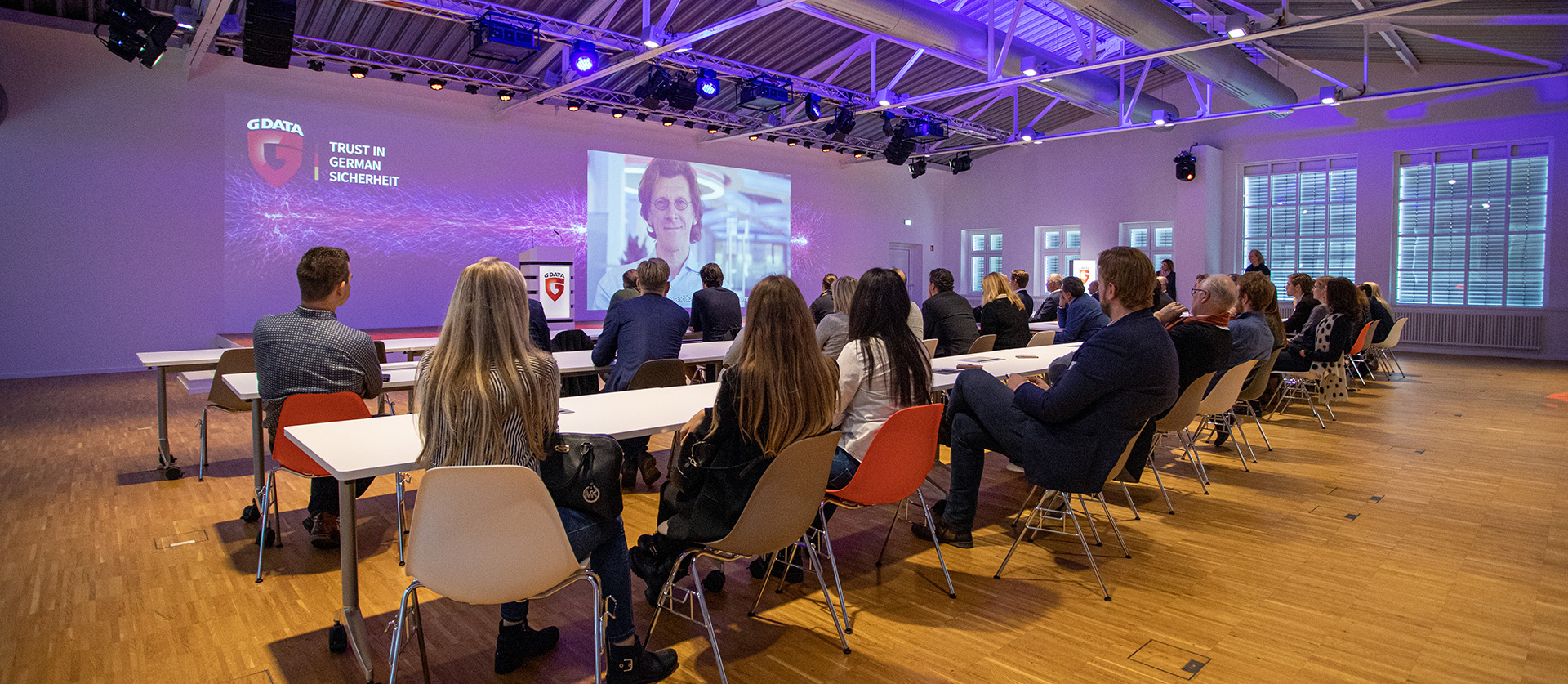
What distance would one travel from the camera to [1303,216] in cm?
1329

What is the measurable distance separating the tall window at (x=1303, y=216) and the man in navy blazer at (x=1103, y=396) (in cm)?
1223

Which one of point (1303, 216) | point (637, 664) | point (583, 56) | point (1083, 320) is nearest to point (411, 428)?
point (637, 664)

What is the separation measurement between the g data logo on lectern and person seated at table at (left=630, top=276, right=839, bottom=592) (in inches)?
368

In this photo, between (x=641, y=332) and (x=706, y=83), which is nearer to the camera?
(x=641, y=332)

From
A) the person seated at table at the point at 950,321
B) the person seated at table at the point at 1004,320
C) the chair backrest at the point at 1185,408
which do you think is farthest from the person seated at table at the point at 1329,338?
the chair backrest at the point at 1185,408

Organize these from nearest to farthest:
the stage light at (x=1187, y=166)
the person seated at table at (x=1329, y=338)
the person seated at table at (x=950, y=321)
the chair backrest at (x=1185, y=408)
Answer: the chair backrest at (x=1185, y=408) → the person seated at table at (x=950, y=321) → the person seated at table at (x=1329, y=338) → the stage light at (x=1187, y=166)

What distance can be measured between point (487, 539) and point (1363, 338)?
27.7ft

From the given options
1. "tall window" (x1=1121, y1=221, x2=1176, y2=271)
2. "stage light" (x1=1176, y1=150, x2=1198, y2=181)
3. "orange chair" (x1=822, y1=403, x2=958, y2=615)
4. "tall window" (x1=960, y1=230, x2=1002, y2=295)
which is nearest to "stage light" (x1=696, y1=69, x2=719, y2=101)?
"orange chair" (x1=822, y1=403, x2=958, y2=615)

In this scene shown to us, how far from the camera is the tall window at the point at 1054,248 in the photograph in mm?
15711

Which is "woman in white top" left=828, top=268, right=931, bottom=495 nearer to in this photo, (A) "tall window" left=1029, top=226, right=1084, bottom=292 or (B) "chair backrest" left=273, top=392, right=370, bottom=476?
(B) "chair backrest" left=273, top=392, right=370, bottom=476

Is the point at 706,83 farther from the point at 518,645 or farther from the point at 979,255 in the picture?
the point at 979,255

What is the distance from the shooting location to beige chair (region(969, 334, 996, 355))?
232 inches

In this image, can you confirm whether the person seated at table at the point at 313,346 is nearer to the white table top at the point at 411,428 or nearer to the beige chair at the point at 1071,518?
the white table top at the point at 411,428

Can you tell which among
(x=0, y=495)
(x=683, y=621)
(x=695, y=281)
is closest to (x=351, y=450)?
(x=683, y=621)
